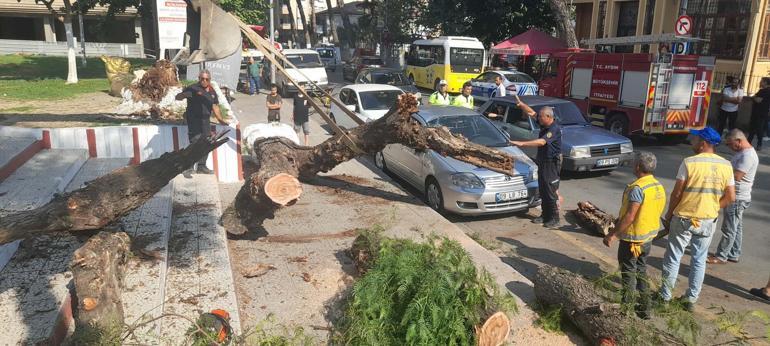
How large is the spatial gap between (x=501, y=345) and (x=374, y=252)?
165 centimetres

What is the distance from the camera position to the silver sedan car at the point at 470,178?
24.8ft

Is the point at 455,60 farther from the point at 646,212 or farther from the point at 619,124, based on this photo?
the point at 646,212

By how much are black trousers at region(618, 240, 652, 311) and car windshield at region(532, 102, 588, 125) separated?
6452mm

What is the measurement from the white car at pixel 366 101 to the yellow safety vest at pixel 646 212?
8264mm

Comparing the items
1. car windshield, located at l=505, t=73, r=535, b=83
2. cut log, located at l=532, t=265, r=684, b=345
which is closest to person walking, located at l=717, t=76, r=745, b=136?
car windshield, located at l=505, t=73, r=535, b=83

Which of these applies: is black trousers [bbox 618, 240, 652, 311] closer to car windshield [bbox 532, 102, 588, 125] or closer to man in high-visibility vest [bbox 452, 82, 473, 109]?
car windshield [bbox 532, 102, 588, 125]

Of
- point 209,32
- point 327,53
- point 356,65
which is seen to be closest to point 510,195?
point 209,32

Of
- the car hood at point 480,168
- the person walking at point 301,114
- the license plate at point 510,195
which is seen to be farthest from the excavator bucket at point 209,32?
the person walking at point 301,114

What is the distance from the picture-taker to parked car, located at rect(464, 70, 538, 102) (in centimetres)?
2022

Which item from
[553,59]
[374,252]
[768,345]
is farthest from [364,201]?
[553,59]

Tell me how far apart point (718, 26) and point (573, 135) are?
15.8 m

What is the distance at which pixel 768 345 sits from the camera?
4.66m

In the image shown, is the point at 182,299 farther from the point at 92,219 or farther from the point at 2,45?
the point at 2,45

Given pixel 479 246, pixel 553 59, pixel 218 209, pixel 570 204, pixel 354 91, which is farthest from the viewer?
pixel 553 59
